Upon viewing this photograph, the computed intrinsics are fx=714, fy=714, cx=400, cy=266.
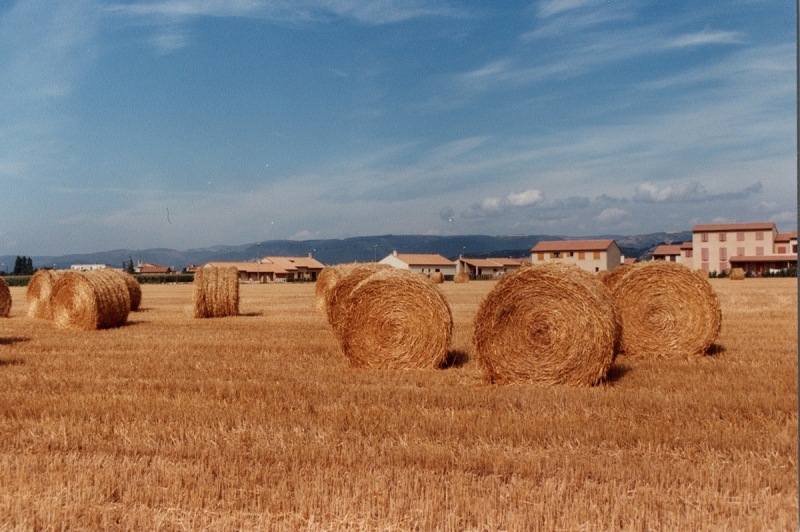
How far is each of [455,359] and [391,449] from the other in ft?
20.8

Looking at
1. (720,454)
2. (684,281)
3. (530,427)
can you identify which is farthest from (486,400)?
(684,281)

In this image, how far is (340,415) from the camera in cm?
753

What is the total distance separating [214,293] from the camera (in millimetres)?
22344

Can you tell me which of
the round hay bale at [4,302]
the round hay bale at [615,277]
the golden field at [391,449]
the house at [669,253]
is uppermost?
the house at [669,253]

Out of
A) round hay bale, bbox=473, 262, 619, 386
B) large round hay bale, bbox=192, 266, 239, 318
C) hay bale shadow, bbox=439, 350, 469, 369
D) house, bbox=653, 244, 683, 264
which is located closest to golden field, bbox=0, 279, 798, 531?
round hay bale, bbox=473, 262, 619, 386

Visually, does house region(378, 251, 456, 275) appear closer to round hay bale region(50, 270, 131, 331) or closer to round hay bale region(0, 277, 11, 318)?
round hay bale region(0, 277, 11, 318)

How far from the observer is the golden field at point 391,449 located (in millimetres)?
4828

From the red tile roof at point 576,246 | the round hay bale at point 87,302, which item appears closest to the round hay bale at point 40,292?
the round hay bale at point 87,302

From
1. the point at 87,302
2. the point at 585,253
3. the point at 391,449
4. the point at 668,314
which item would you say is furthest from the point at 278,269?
the point at 391,449

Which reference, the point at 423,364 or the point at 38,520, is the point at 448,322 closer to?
the point at 423,364

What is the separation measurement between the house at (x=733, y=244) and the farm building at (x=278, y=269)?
5341 cm

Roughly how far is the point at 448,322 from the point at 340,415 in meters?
4.33

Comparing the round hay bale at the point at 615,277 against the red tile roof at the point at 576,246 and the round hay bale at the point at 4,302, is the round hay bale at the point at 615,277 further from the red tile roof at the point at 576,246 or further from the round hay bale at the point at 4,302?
the red tile roof at the point at 576,246

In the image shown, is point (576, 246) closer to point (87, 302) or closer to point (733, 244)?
point (733, 244)
